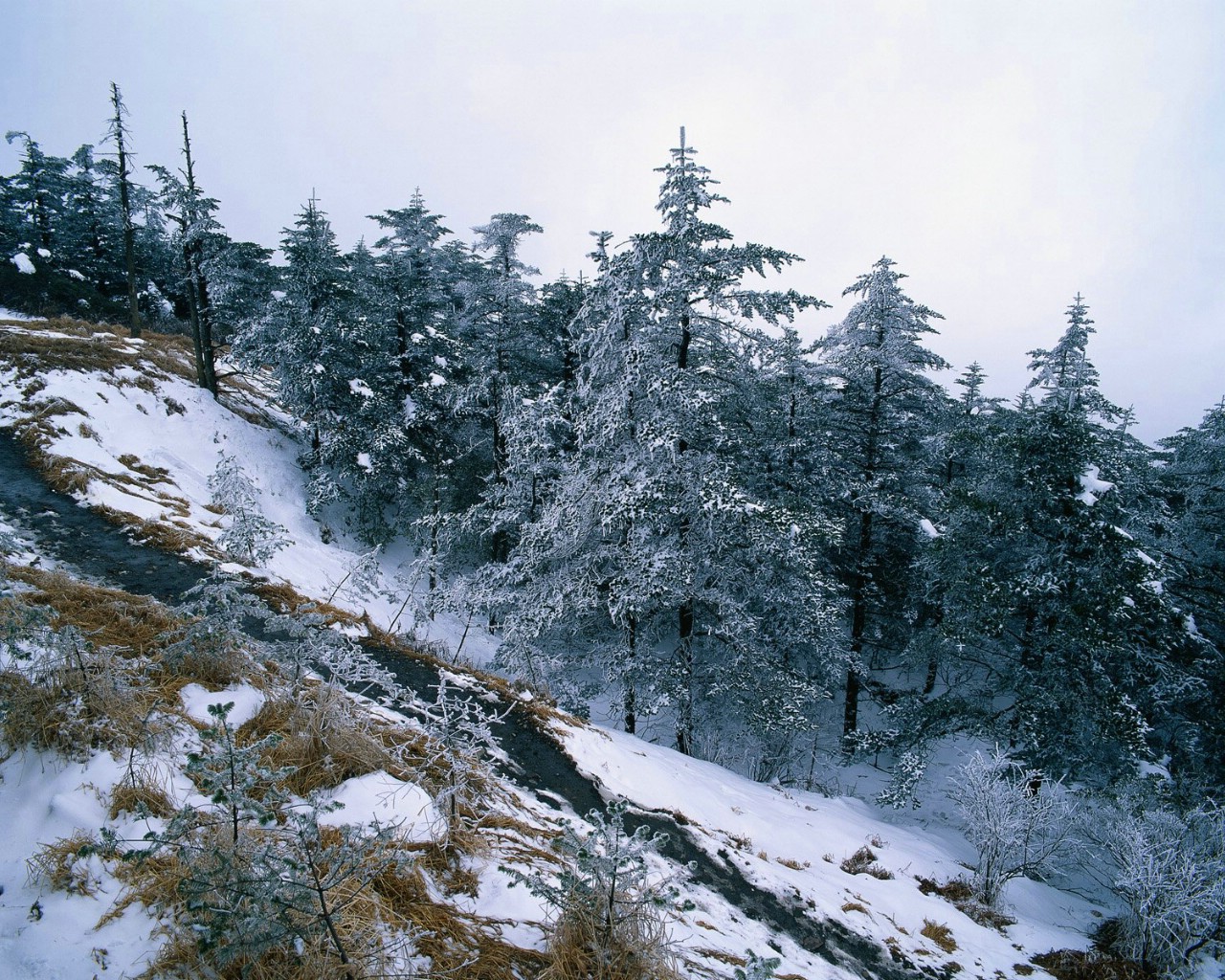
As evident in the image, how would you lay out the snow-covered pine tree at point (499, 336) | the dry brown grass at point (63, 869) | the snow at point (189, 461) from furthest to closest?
the snow-covered pine tree at point (499, 336), the snow at point (189, 461), the dry brown grass at point (63, 869)

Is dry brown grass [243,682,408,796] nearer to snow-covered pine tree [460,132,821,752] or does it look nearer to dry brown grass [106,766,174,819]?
dry brown grass [106,766,174,819]

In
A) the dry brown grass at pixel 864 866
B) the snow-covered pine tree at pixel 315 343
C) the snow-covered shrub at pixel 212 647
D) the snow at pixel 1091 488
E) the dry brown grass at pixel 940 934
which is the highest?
the snow-covered pine tree at pixel 315 343

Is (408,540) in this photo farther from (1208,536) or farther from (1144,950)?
(1208,536)

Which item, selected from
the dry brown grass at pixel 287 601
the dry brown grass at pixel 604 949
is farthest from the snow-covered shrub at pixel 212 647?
the dry brown grass at pixel 604 949

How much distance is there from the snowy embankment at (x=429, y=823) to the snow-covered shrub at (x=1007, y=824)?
1.48ft

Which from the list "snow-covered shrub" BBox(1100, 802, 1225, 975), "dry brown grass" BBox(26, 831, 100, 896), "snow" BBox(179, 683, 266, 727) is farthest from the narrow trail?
"snow-covered shrub" BBox(1100, 802, 1225, 975)

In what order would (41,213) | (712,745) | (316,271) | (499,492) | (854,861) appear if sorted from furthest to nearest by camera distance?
(41,213) < (316,271) < (499,492) < (712,745) < (854,861)

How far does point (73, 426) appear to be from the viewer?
12.5 meters

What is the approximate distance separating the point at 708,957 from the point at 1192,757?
12.0 meters

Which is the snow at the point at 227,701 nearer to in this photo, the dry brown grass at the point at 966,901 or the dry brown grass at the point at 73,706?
the dry brown grass at the point at 73,706

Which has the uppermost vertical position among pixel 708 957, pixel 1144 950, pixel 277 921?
pixel 277 921

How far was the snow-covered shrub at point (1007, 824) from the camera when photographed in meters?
7.39

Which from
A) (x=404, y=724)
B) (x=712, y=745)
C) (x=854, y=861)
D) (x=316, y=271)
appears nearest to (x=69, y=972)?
(x=404, y=724)

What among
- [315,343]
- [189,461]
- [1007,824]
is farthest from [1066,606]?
[189,461]
